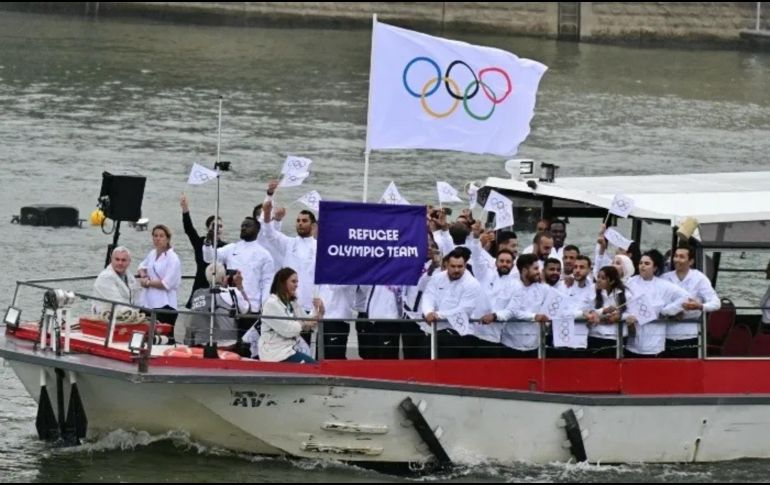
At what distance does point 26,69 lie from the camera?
47.0m

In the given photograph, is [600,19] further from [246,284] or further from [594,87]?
[246,284]

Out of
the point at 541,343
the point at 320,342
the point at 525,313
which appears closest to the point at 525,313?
the point at 525,313

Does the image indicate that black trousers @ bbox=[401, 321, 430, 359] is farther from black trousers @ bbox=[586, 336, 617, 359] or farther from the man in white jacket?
the man in white jacket

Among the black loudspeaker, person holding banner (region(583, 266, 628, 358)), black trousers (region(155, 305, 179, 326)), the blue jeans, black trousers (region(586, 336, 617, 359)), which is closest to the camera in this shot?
the blue jeans

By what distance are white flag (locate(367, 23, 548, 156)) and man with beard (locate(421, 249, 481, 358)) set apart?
1449 millimetres

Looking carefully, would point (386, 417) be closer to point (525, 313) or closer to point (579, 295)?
point (525, 313)

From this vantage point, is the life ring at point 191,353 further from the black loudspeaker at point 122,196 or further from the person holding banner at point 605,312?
the person holding banner at point 605,312

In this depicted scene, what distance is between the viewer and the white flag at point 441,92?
17109 mm

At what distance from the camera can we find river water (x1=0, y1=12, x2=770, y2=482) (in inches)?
663

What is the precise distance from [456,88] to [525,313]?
2252 mm

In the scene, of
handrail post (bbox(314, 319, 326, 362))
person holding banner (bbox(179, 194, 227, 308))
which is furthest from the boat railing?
person holding banner (bbox(179, 194, 227, 308))

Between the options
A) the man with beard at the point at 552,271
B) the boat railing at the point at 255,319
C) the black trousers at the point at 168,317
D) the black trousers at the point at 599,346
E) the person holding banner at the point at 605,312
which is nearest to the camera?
the boat railing at the point at 255,319

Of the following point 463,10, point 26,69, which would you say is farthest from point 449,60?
point 463,10

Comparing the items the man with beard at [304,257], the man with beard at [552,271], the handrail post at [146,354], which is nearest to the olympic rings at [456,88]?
the man with beard at [304,257]
